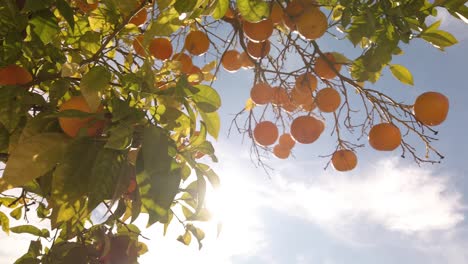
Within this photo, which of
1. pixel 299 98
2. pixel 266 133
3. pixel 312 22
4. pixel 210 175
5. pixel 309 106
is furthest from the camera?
pixel 266 133

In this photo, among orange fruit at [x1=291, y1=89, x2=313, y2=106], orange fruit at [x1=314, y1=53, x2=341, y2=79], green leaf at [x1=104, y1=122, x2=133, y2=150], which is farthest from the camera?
orange fruit at [x1=291, y1=89, x2=313, y2=106]

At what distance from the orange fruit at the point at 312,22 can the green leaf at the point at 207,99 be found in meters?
0.48

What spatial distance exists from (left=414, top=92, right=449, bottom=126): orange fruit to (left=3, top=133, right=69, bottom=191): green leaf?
1.21 meters

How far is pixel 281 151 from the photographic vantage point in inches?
86.7

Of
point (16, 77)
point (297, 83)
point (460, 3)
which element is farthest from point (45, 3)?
point (460, 3)

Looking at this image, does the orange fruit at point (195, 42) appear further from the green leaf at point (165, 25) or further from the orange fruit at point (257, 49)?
the green leaf at point (165, 25)

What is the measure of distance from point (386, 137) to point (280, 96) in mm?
500

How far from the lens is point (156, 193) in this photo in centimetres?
89

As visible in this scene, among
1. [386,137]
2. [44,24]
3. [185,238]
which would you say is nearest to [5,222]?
[185,238]

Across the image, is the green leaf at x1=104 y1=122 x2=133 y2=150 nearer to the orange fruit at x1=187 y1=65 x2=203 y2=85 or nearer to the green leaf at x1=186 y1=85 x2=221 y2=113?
the green leaf at x1=186 y1=85 x2=221 y2=113

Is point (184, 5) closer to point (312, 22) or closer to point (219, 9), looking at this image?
point (219, 9)

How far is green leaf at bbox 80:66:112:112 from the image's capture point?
1.03 meters

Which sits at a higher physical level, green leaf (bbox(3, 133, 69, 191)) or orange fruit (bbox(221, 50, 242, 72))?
orange fruit (bbox(221, 50, 242, 72))

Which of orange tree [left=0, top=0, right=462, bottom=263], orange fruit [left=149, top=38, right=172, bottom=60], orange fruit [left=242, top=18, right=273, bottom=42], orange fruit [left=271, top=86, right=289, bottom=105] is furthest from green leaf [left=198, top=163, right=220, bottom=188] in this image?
orange fruit [left=271, top=86, right=289, bottom=105]
